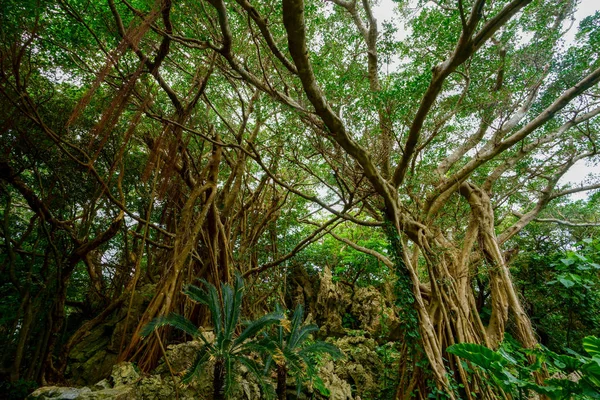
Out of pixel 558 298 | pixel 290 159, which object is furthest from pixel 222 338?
pixel 558 298

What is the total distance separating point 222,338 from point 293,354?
90cm

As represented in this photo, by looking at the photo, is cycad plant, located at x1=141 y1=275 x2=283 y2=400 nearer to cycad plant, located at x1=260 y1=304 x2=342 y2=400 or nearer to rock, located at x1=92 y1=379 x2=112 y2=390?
cycad plant, located at x1=260 y1=304 x2=342 y2=400

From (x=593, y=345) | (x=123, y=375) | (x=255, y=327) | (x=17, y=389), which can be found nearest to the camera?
(x=593, y=345)

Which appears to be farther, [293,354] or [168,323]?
[293,354]

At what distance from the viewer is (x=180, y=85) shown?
4691mm

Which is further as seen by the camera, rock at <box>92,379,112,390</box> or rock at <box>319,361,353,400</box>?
rock at <box>319,361,353,400</box>

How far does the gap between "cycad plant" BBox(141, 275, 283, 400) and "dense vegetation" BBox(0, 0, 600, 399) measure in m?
0.02

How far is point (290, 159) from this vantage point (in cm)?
350

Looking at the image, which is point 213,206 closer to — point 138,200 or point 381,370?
point 138,200

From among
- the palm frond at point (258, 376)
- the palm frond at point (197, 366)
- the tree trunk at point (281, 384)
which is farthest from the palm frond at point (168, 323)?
the tree trunk at point (281, 384)

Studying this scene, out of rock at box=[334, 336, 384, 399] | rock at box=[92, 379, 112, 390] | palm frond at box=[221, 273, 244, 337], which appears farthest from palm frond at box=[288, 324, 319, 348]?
rock at box=[92, 379, 112, 390]

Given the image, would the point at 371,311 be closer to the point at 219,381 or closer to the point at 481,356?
the point at 481,356

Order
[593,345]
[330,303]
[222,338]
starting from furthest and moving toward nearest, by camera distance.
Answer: [330,303] < [222,338] < [593,345]

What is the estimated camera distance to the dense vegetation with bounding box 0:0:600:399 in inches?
114
